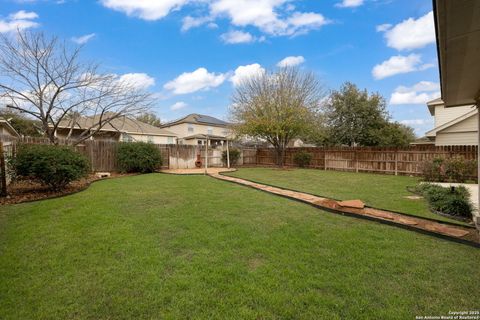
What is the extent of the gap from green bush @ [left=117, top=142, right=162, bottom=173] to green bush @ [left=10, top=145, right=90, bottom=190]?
557 centimetres

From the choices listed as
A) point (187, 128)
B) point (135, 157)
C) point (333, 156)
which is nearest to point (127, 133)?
point (135, 157)

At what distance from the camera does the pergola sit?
6.15 feet

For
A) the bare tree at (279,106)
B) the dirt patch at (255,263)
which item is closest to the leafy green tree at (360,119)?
the bare tree at (279,106)

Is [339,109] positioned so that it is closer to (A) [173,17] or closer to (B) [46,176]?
(A) [173,17]

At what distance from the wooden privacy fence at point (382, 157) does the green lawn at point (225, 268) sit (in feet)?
32.2

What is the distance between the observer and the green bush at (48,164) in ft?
21.9

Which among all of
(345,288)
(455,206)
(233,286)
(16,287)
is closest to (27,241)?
(16,287)

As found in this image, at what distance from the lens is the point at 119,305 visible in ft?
6.88

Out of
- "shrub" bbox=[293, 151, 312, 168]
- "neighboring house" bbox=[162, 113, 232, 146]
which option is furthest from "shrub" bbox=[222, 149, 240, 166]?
"neighboring house" bbox=[162, 113, 232, 146]

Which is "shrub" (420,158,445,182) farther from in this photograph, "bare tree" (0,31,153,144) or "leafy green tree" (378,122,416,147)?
"bare tree" (0,31,153,144)

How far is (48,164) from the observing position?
22.4ft

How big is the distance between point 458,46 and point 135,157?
13467mm

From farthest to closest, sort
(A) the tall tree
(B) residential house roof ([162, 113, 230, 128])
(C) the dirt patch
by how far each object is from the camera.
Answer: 1. (B) residential house roof ([162, 113, 230, 128])
2. (A) the tall tree
3. (C) the dirt patch

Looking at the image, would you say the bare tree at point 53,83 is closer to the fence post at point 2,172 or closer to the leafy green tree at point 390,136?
the fence post at point 2,172
